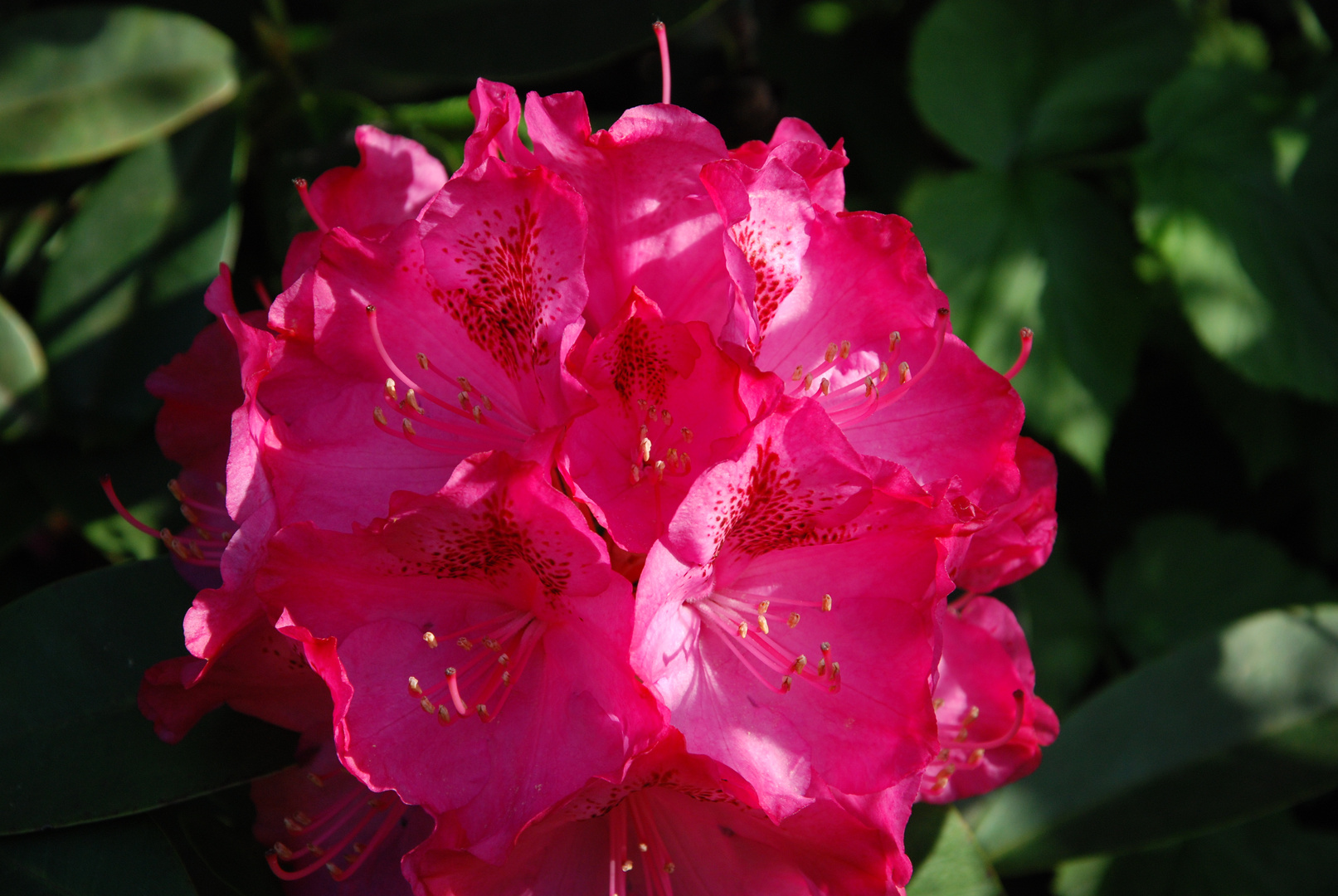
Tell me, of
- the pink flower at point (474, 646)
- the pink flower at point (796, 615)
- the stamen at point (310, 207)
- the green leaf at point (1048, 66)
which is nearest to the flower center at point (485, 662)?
the pink flower at point (474, 646)

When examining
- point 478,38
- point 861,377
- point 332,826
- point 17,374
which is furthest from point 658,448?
point 17,374

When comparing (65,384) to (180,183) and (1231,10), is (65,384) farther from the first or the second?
(1231,10)

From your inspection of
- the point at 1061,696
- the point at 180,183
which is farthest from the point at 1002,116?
the point at 180,183

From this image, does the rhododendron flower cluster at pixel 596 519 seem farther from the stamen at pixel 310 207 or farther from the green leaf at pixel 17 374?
the green leaf at pixel 17 374

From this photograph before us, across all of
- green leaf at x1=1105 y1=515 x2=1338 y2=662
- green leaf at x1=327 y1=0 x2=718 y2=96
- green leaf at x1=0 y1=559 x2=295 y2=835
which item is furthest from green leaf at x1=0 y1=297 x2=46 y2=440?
green leaf at x1=1105 y1=515 x2=1338 y2=662

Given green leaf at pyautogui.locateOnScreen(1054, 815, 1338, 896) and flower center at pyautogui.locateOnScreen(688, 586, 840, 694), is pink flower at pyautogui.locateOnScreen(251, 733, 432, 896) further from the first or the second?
green leaf at pyautogui.locateOnScreen(1054, 815, 1338, 896)

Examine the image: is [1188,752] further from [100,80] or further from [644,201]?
[100,80]
